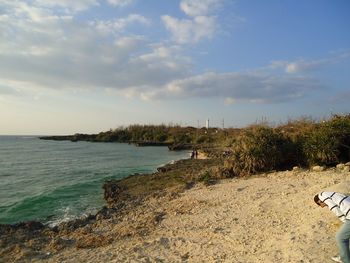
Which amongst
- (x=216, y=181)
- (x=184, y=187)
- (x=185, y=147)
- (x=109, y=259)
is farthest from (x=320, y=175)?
(x=185, y=147)

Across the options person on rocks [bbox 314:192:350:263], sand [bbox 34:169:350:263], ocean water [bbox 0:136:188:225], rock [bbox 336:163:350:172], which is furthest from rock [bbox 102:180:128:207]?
person on rocks [bbox 314:192:350:263]

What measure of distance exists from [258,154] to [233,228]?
7493 millimetres

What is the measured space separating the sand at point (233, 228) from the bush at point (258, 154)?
2.82m

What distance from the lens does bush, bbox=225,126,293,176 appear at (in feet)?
53.8

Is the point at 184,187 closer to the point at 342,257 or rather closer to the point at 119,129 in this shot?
the point at 342,257

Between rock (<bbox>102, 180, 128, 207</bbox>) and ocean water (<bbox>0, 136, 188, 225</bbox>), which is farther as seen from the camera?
rock (<bbox>102, 180, 128, 207</bbox>)

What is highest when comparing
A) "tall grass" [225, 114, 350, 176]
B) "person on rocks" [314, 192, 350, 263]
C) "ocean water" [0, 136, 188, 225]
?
"tall grass" [225, 114, 350, 176]

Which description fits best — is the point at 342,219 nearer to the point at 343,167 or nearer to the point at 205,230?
the point at 205,230

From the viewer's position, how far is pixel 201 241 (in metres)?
8.69

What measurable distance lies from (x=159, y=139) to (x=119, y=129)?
21.9m

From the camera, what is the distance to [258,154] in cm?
1639

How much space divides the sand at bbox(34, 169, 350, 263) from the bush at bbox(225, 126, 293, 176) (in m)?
2.82

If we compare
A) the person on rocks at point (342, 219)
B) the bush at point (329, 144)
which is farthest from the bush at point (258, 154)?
the person on rocks at point (342, 219)

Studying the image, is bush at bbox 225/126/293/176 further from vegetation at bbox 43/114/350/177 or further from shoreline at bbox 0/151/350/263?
shoreline at bbox 0/151/350/263
